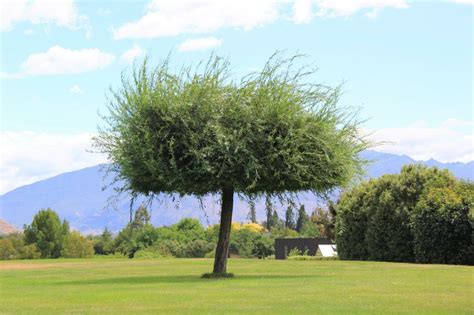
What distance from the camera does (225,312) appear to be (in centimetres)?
1827

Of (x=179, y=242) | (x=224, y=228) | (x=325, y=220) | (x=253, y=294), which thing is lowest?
(x=253, y=294)

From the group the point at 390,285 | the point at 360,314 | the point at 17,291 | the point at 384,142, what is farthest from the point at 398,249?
the point at 360,314

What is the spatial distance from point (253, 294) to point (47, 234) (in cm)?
6069

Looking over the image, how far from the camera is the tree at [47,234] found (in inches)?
3095

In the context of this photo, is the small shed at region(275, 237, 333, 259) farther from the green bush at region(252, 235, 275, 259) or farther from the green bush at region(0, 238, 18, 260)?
the green bush at region(0, 238, 18, 260)

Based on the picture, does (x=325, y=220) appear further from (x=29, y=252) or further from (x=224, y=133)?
(x=224, y=133)

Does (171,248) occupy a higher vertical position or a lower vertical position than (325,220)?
lower

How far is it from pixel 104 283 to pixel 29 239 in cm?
5398

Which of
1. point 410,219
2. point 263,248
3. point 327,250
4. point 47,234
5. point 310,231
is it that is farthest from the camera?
point 310,231

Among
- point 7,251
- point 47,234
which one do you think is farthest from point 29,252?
point 47,234

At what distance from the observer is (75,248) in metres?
78.5

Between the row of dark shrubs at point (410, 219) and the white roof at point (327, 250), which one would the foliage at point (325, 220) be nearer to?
the white roof at point (327, 250)

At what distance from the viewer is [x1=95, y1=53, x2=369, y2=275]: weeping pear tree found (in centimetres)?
2767

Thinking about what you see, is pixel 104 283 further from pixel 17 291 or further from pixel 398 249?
pixel 398 249
